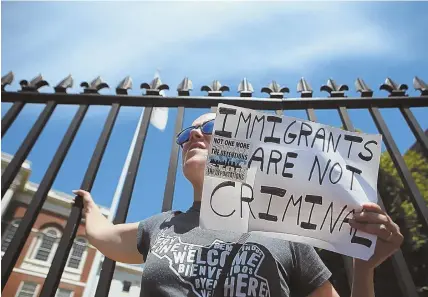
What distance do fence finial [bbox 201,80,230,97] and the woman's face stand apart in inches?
17.8

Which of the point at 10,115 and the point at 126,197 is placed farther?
the point at 10,115

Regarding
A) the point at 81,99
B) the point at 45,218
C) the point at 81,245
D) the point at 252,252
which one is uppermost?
the point at 45,218

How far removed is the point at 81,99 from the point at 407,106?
2.26 metres

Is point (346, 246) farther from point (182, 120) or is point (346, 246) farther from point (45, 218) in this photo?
point (45, 218)

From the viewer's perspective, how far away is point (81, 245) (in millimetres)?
20578

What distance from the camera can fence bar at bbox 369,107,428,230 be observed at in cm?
166

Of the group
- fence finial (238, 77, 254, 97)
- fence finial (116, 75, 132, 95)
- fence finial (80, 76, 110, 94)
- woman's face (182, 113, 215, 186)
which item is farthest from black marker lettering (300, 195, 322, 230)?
fence finial (80, 76, 110, 94)

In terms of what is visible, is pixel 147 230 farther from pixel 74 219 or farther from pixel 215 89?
pixel 215 89

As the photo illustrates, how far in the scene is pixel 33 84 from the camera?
235 centimetres

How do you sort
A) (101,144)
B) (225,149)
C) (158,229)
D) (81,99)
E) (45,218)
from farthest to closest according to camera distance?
(45,218)
(81,99)
(101,144)
(158,229)
(225,149)

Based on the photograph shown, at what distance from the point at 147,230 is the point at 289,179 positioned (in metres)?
0.76

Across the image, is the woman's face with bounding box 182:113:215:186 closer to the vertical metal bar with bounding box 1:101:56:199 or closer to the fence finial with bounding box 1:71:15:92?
the vertical metal bar with bounding box 1:101:56:199

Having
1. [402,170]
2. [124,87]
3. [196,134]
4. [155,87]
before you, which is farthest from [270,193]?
[124,87]

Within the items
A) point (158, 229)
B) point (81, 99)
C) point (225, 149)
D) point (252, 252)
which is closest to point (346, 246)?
point (252, 252)
